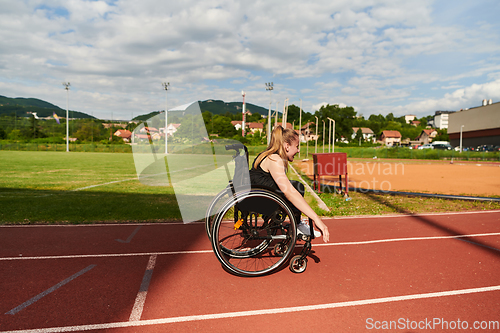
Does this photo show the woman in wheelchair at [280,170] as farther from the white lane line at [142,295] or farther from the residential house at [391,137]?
the residential house at [391,137]

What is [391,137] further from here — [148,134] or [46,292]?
[46,292]

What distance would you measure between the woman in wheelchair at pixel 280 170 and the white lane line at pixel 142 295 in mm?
1492

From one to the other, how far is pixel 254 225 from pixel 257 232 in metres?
0.09

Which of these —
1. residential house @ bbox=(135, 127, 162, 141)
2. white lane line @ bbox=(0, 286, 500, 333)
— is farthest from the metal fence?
white lane line @ bbox=(0, 286, 500, 333)

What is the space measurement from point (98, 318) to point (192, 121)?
8.94ft

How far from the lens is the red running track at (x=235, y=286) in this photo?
246 centimetres

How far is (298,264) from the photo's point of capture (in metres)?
3.38

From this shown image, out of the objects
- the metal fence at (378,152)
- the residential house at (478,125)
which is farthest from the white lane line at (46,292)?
the residential house at (478,125)

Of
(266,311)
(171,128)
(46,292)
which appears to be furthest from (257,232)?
(171,128)

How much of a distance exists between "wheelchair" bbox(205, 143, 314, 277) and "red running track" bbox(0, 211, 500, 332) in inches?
7.8

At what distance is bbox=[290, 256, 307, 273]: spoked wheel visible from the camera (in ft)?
11.0

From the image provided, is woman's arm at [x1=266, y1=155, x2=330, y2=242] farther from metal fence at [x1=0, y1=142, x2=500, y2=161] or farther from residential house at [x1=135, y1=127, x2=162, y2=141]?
metal fence at [x1=0, y1=142, x2=500, y2=161]

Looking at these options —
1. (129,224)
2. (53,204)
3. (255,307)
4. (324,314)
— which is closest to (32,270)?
(129,224)

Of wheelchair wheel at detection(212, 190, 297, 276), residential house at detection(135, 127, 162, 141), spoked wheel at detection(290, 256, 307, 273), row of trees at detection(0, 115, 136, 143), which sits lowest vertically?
spoked wheel at detection(290, 256, 307, 273)
